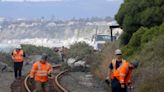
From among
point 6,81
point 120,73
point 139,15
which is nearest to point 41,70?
point 120,73

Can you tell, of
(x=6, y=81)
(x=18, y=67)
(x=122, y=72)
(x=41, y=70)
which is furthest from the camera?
(x=6, y=81)

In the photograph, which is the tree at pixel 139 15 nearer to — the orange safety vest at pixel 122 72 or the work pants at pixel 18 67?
the work pants at pixel 18 67

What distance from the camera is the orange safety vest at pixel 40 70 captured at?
21.5m

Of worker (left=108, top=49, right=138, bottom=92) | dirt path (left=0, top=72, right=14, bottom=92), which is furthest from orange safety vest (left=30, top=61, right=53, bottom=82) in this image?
dirt path (left=0, top=72, right=14, bottom=92)

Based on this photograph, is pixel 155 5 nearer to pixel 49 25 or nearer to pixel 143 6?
pixel 143 6

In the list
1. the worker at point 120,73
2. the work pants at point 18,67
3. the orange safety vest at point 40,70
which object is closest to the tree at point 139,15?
the work pants at point 18,67

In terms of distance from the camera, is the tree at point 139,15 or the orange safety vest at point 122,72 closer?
the orange safety vest at point 122,72

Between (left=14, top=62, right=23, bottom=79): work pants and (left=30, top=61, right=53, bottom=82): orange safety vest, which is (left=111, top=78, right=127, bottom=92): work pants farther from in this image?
(left=14, top=62, right=23, bottom=79): work pants

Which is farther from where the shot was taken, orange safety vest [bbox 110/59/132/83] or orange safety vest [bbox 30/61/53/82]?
orange safety vest [bbox 30/61/53/82]

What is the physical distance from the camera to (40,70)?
70.9 feet

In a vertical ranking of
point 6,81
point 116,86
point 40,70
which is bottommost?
point 6,81

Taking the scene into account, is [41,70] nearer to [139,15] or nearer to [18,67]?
[18,67]

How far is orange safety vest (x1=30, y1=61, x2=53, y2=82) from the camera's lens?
2153 centimetres

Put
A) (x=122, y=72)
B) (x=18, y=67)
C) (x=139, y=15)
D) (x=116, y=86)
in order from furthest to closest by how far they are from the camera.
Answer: (x=139, y=15)
(x=18, y=67)
(x=116, y=86)
(x=122, y=72)
